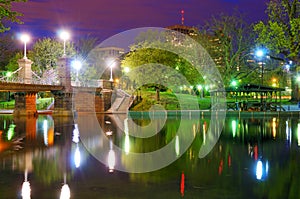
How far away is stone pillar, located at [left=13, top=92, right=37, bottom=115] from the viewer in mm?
41584

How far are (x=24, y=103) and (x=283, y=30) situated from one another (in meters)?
35.9

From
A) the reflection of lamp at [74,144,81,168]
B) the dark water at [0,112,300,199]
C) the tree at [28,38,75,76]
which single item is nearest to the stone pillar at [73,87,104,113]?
the tree at [28,38,75,76]

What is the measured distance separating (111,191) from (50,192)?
1.56 meters

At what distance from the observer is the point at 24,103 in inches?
Answer: 1660

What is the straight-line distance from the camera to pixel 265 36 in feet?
157

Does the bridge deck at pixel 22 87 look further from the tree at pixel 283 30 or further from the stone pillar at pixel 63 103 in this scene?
the tree at pixel 283 30

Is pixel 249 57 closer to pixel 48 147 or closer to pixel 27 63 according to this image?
pixel 27 63

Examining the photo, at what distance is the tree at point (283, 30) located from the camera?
151ft

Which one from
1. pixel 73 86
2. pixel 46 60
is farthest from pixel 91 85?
pixel 46 60

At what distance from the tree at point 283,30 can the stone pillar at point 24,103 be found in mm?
31358

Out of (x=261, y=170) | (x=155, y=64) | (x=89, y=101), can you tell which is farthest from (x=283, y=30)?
(x=261, y=170)

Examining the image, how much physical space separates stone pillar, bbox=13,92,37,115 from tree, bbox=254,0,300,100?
31358 millimetres

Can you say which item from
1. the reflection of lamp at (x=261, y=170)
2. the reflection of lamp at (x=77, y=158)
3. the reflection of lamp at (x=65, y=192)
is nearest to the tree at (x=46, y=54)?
the reflection of lamp at (x=77, y=158)

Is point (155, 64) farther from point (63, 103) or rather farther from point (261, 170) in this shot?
point (261, 170)
